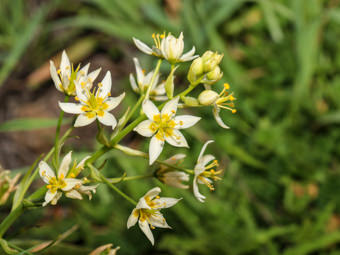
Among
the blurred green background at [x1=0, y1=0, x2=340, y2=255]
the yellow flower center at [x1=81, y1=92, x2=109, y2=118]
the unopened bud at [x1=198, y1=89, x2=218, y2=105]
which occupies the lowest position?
the blurred green background at [x1=0, y1=0, x2=340, y2=255]

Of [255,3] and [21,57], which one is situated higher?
[255,3]

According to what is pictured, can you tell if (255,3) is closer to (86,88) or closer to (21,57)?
(21,57)

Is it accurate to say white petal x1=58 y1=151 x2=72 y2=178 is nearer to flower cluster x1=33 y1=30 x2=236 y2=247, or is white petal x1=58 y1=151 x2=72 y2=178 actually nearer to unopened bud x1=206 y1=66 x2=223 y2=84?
flower cluster x1=33 y1=30 x2=236 y2=247

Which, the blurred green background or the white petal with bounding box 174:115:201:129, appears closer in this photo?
the white petal with bounding box 174:115:201:129

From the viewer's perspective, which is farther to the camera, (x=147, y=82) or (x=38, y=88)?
(x=38, y=88)

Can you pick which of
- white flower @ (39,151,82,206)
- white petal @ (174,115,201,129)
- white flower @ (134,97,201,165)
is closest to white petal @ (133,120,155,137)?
white flower @ (134,97,201,165)

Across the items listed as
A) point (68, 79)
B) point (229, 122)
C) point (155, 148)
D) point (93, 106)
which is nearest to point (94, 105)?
point (93, 106)

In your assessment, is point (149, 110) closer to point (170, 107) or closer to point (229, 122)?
point (170, 107)

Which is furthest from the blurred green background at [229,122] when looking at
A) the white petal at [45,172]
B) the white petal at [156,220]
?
the white petal at [156,220]

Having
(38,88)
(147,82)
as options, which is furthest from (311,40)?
(38,88)
